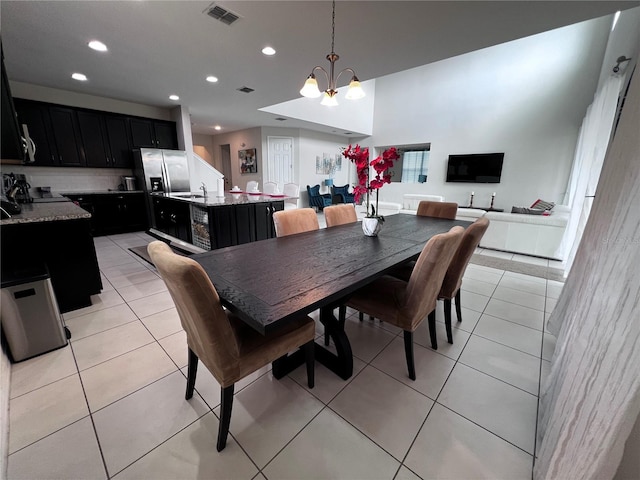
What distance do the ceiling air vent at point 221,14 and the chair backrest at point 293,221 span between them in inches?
71.9

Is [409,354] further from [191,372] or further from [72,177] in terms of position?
[72,177]

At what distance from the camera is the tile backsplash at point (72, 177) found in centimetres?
435

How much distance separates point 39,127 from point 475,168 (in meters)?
9.21

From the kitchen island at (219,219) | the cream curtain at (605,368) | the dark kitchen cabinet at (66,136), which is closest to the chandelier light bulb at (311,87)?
the kitchen island at (219,219)

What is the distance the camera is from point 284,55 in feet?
9.83

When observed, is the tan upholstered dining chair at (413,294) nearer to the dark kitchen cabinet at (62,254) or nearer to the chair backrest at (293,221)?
the chair backrest at (293,221)

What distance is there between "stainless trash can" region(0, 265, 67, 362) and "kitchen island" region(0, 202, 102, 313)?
21 centimetres

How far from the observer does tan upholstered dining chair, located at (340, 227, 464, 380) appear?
137cm

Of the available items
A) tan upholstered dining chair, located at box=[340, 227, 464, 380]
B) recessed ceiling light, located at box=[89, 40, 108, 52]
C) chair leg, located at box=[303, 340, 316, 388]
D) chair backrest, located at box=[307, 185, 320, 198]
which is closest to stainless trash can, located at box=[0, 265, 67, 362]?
chair leg, located at box=[303, 340, 316, 388]

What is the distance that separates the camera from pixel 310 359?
4.84ft

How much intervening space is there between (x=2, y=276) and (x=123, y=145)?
4.43 m

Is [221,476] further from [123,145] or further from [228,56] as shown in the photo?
[123,145]

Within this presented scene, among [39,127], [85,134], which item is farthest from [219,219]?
[39,127]

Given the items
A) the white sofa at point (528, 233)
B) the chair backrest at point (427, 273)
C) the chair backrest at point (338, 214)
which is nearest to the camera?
the chair backrest at point (427, 273)
